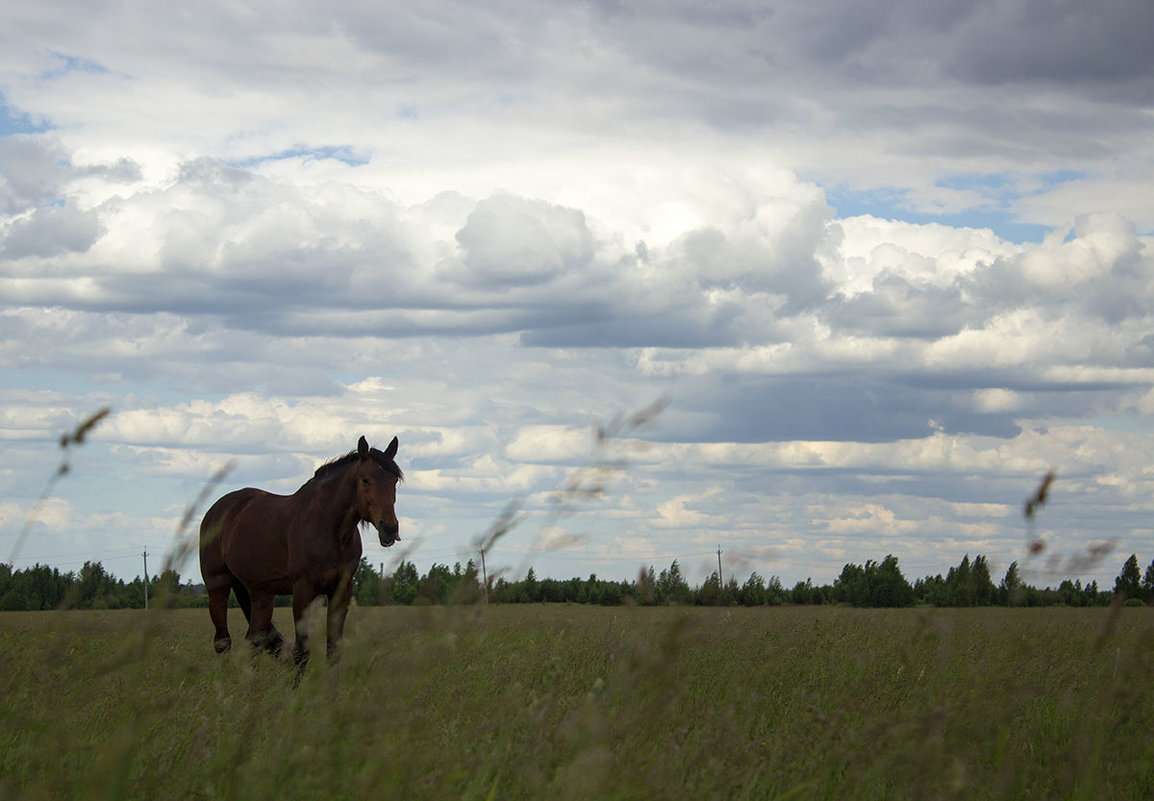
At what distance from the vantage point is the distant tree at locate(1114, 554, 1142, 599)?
152 inches

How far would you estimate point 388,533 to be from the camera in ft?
27.8

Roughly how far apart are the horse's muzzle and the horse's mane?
1.56 ft

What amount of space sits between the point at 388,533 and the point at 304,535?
134 centimetres

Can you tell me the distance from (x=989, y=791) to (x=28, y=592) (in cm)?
7718

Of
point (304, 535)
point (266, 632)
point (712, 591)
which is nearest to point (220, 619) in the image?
point (266, 632)

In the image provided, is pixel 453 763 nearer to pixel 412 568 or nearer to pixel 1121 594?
pixel 412 568

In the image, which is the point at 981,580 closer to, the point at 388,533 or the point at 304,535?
the point at 388,533

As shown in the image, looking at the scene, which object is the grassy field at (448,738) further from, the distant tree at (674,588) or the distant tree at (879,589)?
the distant tree at (879,589)

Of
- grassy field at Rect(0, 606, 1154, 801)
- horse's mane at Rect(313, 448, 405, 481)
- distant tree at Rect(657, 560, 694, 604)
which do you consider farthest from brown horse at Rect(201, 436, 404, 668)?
distant tree at Rect(657, 560, 694, 604)

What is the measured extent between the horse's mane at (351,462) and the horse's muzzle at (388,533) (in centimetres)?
48

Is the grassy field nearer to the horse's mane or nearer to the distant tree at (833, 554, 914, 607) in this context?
the horse's mane

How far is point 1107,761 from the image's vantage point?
5184mm

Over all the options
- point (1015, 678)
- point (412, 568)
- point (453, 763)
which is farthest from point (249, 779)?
point (1015, 678)

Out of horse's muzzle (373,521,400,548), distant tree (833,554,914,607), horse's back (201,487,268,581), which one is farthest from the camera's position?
distant tree (833,554,914,607)
